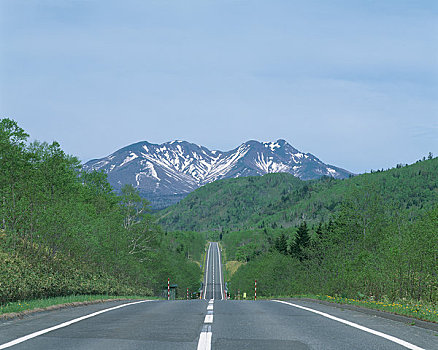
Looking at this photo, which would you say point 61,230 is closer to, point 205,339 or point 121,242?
point 205,339

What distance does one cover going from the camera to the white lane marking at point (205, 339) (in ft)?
26.3

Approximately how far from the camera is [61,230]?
1070 inches

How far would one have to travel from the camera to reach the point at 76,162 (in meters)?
65.9

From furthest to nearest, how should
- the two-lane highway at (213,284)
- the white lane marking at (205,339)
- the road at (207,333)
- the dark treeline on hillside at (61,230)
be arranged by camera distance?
the two-lane highway at (213,284) → the dark treeline on hillside at (61,230) → the road at (207,333) → the white lane marking at (205,339)

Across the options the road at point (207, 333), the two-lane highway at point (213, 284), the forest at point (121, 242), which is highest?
the forest at point (121, 242)

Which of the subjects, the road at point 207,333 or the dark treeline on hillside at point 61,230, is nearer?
the road at point 207,333

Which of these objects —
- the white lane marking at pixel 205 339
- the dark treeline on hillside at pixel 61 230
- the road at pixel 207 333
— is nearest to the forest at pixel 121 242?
the dark treeline on hillside at pixel 61 230

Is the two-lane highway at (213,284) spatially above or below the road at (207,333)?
below

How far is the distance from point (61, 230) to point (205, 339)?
20239 mm

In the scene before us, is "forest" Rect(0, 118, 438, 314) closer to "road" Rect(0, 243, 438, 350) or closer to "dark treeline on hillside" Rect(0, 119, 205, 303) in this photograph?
"dark treeline on hillside" Rect(0, 119, 205, 303)

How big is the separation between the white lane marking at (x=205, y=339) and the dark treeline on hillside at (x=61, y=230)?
7.28 m

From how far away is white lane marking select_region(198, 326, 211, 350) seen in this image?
8031 mm

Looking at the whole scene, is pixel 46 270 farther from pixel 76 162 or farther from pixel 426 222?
pixel 76 162

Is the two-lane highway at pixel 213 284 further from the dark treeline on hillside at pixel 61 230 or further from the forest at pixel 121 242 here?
the dark treeline on hillside at pixel 61 230
